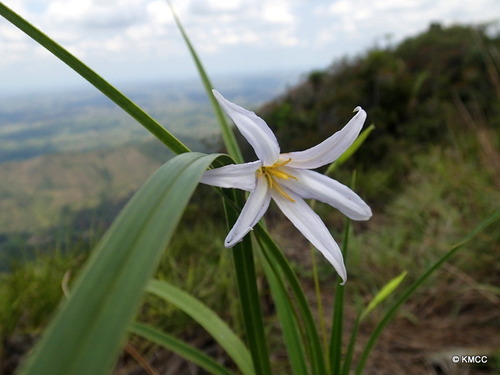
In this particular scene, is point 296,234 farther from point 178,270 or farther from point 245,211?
point 245,211

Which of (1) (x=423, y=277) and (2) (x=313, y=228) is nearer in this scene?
(2) (x=313, y=228)

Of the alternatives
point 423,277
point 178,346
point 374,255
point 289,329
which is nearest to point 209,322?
point 178,346

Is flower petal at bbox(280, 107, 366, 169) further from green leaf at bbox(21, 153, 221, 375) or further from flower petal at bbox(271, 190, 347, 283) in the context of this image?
green leaf at bbox(21, 153, 221, 375)

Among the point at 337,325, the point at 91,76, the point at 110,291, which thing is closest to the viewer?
the point at 110,291

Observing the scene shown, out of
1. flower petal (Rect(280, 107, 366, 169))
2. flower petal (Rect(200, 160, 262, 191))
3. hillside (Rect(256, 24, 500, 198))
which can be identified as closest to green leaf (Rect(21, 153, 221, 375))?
flower petal (Rect(200, 160, 262, 191))

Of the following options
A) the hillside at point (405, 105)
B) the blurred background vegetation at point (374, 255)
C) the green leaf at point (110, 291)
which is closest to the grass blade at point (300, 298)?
the green leaf at point (110, 291)

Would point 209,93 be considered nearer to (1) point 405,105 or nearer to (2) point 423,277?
(2) point 423,277
